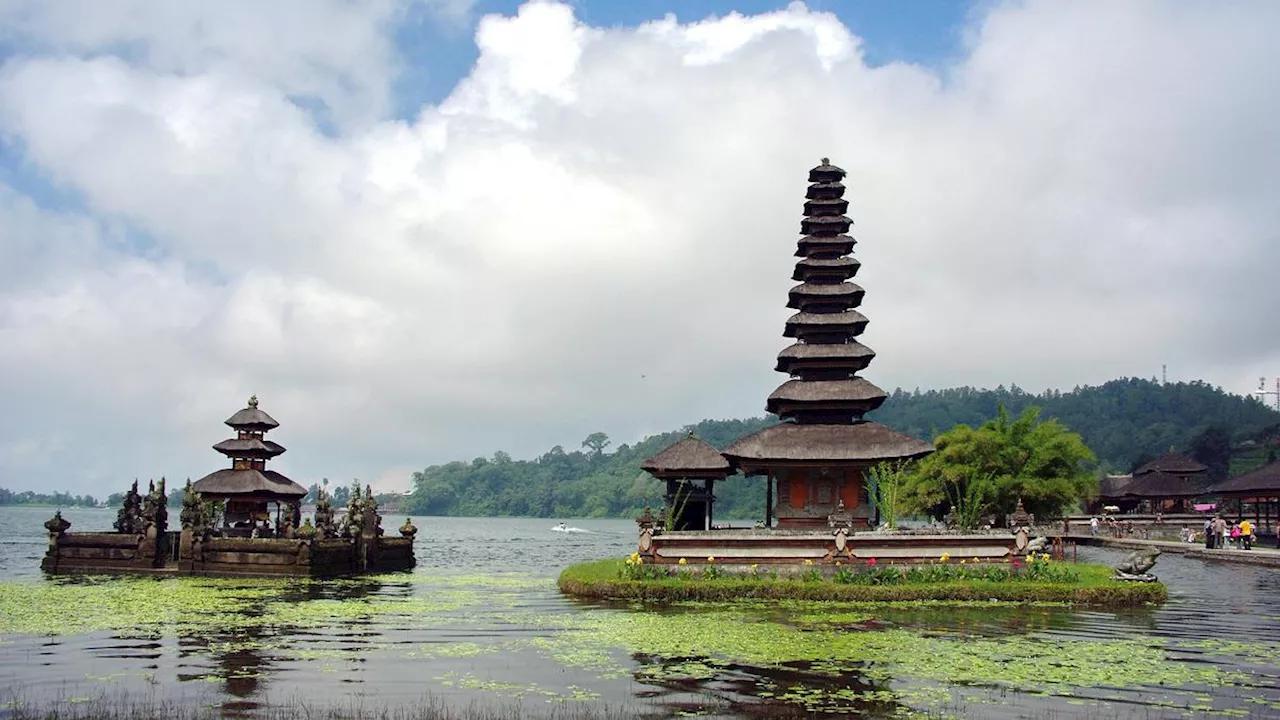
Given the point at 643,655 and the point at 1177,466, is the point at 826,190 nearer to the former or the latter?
the point at 643,655

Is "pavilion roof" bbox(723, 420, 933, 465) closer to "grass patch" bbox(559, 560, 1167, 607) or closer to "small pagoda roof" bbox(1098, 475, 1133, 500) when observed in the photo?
"grass patch" bbox(559, 560, 1167, 607)

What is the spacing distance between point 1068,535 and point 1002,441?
20.4 meters

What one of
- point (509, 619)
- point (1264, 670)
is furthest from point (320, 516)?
point (1264, 670)

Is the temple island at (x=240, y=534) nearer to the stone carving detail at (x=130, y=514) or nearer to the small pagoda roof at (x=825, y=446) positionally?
the stone carving detail at (x=130, y=514)

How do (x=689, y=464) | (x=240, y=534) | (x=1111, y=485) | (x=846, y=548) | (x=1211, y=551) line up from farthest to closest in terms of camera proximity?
(x=1111, y=485), (x=1211, y=551), (x=240, y=534), (x=689, y=464), (x=846, y=548)

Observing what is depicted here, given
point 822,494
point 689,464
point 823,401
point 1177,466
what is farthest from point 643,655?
point 1177,466

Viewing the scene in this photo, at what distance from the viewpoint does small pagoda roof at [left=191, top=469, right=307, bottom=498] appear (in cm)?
5078

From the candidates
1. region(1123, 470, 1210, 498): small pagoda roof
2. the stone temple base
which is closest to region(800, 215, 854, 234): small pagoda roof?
the stone temple base

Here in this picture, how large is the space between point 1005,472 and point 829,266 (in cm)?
2508

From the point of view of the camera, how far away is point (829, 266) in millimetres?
47719

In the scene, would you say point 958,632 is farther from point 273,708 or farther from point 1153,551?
point 273,708

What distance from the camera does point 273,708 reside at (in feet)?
55.3

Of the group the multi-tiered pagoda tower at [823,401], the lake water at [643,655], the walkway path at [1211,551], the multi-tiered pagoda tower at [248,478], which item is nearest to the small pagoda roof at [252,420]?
the multi-tiered pagoda tower at [248,478]

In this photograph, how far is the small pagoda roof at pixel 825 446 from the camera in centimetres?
4169
